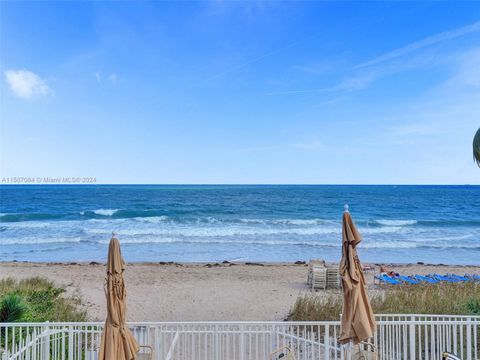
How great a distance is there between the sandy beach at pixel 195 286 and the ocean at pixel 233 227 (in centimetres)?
338

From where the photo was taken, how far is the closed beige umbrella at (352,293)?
4.50 meters

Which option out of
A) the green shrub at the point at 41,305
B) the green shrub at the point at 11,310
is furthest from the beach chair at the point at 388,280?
the green shrub at the point at 11,310

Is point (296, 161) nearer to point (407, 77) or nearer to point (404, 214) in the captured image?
point (404, 214)

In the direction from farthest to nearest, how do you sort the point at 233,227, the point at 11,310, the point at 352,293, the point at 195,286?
the point at 233,227 < the point at 195,286 < the point at 11,310 < the point at 352,293

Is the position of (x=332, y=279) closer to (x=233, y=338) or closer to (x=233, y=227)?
(x=233, y=338)

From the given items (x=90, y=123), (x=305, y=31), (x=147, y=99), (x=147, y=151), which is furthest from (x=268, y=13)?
(x=147, y=151)

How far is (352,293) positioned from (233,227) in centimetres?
2911

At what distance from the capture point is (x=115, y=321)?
14.1 ft

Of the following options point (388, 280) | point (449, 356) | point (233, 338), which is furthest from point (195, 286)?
point (449, 356)

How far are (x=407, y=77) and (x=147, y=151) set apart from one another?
26.5m

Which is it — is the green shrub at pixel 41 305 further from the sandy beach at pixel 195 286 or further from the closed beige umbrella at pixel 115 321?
the closed beige umbrella at pixel 115 321

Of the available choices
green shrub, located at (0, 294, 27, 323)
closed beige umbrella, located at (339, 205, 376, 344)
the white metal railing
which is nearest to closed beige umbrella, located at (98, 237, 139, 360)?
the white metal railing

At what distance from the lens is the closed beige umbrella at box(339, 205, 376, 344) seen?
14.8 ft

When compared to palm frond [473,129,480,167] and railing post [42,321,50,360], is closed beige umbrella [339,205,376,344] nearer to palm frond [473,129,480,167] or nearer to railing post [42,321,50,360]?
railing post [42,321,50,360]
